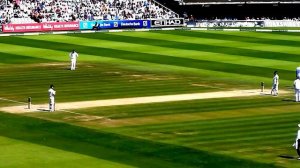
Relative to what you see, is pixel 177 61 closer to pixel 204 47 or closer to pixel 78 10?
pixel 204 47

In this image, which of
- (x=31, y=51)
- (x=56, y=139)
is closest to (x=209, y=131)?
(x=56, y=139)

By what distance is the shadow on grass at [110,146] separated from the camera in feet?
120

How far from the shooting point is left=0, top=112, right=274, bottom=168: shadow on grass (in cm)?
3650

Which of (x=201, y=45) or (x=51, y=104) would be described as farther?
(x=201, y=45)

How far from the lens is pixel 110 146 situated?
39.7m

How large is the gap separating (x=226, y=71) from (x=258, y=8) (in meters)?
57.7

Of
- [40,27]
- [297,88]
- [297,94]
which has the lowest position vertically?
[297,94]

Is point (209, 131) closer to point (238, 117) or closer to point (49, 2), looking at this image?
point (238, 117)

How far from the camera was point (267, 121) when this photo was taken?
46.1 metres

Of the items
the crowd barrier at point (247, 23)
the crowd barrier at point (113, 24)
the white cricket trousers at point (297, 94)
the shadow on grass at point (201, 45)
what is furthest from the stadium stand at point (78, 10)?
the white cricket trousers at point (297, 94)

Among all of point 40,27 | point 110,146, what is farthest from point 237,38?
point 110,146

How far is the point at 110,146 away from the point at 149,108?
10790mm

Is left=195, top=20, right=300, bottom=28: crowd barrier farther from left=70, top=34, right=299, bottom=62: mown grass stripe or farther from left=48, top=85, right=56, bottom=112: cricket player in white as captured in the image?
left=48, top=85, right=56, bottom=112: cricket player in white

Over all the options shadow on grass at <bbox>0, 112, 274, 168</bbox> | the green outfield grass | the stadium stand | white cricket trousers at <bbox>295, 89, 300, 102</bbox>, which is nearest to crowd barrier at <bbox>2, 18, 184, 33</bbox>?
the stadium stand
